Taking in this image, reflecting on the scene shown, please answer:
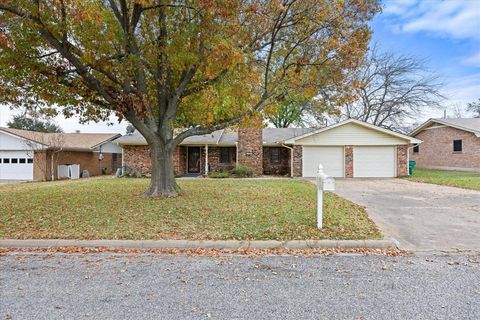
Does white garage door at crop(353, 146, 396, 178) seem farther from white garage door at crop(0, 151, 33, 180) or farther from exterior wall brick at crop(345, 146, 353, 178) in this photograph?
white garage door at crop(0, 151, 33, 180)

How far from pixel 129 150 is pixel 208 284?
18.3 m

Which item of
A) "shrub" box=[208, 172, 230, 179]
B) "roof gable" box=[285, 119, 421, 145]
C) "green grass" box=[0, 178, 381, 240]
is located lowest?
"green grass" box=[0, 178, 381, 240]

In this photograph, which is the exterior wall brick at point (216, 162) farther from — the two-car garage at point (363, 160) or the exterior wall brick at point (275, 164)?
the two-car garage at point (363, 160)

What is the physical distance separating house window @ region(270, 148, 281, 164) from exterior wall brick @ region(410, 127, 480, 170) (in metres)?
14.1

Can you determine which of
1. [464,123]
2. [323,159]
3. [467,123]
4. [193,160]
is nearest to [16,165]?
[193,160]

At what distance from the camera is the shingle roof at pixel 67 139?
21.3 meters

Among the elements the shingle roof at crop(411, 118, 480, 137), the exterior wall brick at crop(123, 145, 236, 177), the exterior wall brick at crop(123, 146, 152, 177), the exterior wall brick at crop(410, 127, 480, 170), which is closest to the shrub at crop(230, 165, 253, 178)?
the exterior wall brick at crop(123, 145, 236, 177)

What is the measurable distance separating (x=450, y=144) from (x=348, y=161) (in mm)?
10930

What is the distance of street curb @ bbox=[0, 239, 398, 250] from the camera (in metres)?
5.37

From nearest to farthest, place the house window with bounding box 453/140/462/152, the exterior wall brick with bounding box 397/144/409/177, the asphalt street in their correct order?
1. the asphalt street
2. the exterior wall brick with bounding box 397/144/409/177
3. the house window with bounding box 453/140/462/152

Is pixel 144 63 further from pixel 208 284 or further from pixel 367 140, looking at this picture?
pixel 367 140

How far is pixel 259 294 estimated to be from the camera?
353 cm

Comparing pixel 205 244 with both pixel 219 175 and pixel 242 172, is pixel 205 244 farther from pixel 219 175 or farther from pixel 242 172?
pixel 242 172

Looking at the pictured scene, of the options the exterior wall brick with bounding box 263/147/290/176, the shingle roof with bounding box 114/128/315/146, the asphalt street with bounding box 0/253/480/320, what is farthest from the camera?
the exterior wall brick with bounding box 263/147/290/176
